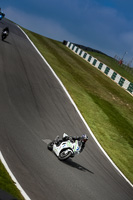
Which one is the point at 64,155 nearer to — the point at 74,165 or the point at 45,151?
the point at 74,165

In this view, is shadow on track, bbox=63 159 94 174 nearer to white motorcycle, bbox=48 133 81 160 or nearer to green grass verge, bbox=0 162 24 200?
white motorcycle, bbox=48 133 81 160

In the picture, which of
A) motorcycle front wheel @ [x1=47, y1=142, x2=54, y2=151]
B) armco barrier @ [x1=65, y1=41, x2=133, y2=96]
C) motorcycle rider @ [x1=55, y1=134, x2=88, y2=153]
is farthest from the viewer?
armco barrier @ [x1=65, y1=41, x2=133, y2=96]

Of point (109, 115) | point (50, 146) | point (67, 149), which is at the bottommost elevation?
point (50, 146)

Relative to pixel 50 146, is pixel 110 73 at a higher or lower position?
higher

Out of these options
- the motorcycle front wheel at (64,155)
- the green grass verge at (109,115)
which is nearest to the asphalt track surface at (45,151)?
the motorcycle front wheel at (64,155)

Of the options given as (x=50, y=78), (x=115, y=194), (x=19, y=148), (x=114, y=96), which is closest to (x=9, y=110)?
(x=19, y=148)

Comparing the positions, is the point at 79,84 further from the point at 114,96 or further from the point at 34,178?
the point at 34,178

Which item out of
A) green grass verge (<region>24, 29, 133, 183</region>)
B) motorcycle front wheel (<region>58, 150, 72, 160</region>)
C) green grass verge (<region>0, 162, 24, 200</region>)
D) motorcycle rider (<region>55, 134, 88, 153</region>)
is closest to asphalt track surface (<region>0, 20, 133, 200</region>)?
motorcycle front wheel (<region>58, 150, 72, 160</region>)

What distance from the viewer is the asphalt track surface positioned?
9.98 m

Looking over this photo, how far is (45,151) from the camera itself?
1255 cm

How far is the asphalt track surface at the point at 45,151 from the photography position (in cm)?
998

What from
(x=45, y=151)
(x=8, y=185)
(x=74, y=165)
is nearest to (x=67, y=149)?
(x=74, y=165)

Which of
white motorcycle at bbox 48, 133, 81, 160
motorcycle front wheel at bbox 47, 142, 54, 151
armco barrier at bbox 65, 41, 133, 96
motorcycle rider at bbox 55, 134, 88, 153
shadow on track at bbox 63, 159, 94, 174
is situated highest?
armco barrier at bbox 65, 41, 133, 96

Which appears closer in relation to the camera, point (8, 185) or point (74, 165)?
point (8, 185)
